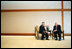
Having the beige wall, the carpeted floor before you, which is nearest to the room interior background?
the beige wall

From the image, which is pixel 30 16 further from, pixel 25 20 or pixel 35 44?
pixel 35 44

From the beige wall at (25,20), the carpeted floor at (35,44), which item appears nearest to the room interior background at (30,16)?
the beige wall at (25,20)

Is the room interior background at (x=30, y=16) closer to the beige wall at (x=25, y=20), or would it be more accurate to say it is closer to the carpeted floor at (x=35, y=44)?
the beige wall at (x=25, y=20)

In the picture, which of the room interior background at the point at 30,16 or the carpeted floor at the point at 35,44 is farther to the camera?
the room interior background at the point at 30,16

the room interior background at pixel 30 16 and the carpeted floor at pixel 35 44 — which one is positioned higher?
the room interior background at pixel 30 16

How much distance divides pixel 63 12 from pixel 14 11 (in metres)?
3.47

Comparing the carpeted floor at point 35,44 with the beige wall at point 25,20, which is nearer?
the carpeted floor at point 35,44

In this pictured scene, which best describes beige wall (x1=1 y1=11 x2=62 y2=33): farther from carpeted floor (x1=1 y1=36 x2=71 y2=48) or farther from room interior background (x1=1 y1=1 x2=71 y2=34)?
carpeted floor (x1=1 y1=36 x2=71 y2=48)

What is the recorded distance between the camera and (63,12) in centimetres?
726

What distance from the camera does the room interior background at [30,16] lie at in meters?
7.34

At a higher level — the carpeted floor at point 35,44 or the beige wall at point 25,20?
the beige wall at point 25,20

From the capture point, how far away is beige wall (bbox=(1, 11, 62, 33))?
7.41 m

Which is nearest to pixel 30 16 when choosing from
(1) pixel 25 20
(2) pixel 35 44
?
(1) pixel 25 20

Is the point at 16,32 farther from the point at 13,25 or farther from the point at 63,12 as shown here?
the point at 63,12
